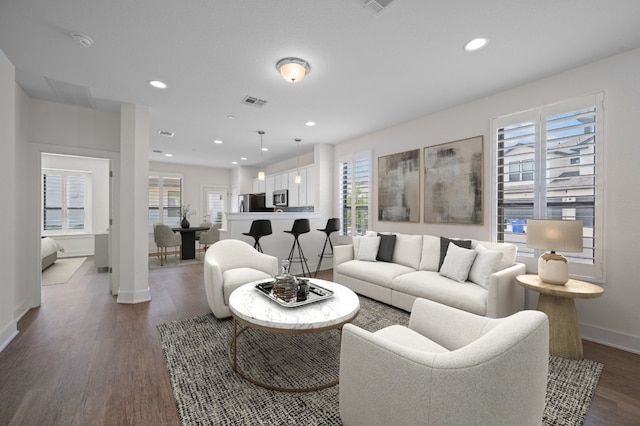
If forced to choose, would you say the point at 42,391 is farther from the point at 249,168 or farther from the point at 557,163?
the point at 249,168

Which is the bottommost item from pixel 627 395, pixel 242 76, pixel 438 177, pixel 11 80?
pixel 627 395

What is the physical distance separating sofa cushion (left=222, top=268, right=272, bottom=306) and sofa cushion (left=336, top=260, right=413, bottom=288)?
128 cm

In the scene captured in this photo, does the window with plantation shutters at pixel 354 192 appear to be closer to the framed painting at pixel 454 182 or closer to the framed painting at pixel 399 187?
the framed painting at pixel 399 187

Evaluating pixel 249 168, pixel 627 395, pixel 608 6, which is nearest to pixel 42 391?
pixel 627 395

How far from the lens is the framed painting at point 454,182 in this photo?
3.49 m

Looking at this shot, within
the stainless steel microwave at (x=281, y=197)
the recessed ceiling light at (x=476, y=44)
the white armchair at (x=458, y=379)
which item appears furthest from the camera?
the stainless steel microwave at (x=281, y=197)

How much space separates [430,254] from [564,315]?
57.3 inches

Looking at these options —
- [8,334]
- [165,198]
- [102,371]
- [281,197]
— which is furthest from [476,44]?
[165,198]

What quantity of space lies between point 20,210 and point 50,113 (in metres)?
1.36

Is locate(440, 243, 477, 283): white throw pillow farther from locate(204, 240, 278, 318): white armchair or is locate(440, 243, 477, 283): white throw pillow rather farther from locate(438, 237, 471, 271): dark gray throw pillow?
locate(204, 240, 278, 318): white armchair

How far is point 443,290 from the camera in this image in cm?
285

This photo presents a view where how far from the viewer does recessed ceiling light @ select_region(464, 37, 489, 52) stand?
7.41 ft

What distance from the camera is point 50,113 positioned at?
3596mm

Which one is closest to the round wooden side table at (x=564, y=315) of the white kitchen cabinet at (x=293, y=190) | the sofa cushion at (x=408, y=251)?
the sofa cushion at (x=408, y=251)
